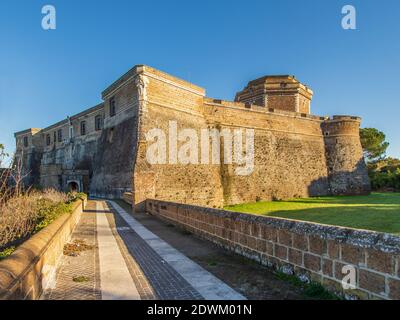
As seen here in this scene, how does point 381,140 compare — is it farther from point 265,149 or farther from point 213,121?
point 213,121

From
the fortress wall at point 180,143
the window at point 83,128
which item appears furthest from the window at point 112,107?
the window at point 83,128

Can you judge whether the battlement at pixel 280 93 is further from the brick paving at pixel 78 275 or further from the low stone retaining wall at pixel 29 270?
the low stone retaining wall at pixel 29 270

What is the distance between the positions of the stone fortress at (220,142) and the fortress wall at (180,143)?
0.26ft

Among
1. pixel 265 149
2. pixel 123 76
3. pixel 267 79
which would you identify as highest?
pixel 267 79

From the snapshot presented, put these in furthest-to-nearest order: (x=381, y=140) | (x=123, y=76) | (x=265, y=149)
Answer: (x=381, y=140)
(x=265, y=149)
(x=123, y=76)

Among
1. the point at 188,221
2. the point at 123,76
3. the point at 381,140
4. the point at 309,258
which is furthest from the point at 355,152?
the point at 309,258

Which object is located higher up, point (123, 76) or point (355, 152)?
point (123, 76)

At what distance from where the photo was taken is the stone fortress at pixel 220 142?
20.4 m

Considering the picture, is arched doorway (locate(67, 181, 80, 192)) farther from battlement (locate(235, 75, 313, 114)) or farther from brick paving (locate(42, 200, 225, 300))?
brick paving (locate(42, 200, 225, 300))

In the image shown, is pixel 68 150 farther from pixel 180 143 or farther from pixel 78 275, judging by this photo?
pixel 78 275

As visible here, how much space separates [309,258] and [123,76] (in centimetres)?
2164

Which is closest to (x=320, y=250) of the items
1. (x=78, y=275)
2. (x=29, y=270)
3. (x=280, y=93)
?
(x=29, y=270)

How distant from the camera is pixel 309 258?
4285 millimetres

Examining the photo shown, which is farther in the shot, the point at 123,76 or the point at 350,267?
the point at 123,76
